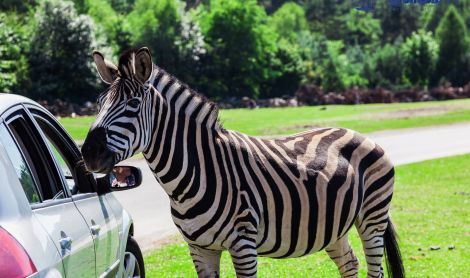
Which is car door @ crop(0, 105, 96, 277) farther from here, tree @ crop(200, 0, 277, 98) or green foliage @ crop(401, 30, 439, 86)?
green foliage @ crop(401, 30, 439, 86)

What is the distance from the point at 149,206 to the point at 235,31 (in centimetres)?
4521

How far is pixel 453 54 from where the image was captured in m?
66.4

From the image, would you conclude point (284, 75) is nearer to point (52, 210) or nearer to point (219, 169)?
point (219, 169)

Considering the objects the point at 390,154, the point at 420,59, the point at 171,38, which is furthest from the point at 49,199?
the point at 420,59

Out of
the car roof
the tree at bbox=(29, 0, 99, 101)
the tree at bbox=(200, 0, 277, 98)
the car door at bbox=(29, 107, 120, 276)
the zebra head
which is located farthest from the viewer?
the tree at bbox=(200, 0, 277, 98)

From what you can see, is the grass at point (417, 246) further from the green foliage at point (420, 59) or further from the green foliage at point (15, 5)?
the green foliage at point (420, 59)

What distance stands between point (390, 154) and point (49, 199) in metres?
20.8

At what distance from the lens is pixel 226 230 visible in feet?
20.9

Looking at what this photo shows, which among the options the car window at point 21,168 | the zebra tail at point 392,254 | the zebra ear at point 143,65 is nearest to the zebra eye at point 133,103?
the zebra ear at point 143,65

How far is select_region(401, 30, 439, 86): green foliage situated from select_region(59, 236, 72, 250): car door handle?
64392 millimetres

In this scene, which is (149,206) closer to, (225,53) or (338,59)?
(225,53)

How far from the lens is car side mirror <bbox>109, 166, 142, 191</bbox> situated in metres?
6.26

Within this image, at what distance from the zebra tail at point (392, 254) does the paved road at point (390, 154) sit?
4175 mm

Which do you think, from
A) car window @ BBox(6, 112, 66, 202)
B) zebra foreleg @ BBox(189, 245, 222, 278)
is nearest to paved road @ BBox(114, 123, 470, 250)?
zebra foreleg @ BBox(189, 245, 222, 278)
